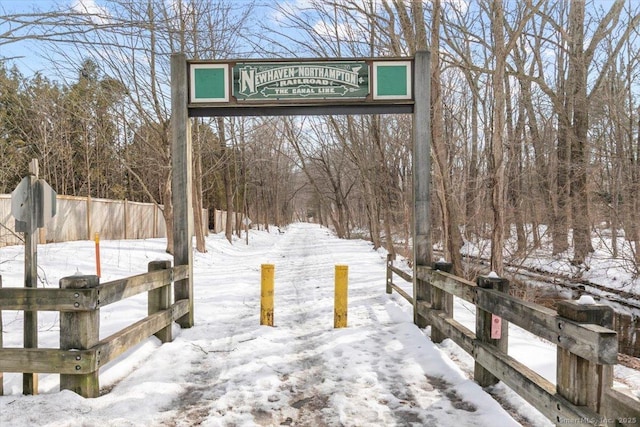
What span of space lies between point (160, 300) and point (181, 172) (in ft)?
6.59

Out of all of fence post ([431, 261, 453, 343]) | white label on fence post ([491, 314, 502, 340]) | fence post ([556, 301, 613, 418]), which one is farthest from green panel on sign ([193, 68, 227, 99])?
fence post ([556, 301, 613, 418])

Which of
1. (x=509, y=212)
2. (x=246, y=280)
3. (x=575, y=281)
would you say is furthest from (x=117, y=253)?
(x=575, y=281)

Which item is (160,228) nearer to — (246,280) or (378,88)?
(246,280)

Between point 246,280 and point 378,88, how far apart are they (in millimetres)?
7470

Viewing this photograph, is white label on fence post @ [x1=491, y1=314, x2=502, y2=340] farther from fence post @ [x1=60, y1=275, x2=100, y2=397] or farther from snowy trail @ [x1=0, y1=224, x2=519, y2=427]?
fence post @ [x1=60, y1=275, x2=100, y2=397]

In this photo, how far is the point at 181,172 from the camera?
6.79 m

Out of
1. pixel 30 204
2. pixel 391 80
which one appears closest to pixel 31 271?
pixel 30 204

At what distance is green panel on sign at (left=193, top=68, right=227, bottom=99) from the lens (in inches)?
266

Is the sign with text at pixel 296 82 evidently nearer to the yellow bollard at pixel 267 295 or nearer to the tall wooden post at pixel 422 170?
the tall wooden post at pixel 422 170

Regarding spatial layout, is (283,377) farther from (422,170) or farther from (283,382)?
(422,170)

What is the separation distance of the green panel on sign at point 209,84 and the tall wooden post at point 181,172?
0.18 m

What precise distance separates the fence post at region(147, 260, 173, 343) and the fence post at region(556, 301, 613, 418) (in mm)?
4598

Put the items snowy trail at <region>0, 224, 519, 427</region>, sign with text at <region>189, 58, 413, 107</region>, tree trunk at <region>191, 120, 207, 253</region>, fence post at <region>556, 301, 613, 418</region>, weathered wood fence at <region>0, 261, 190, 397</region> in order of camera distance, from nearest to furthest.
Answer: fence post at <region>556, 301, 613, 418</region> → snowy trail at <region>0, 224, 519, 427</region> → weathered wood fence at <region>0, 261, 190, 397</region> → sign with text at <region>189, 58, 413, 107</region> → tree trunk at <region>191, 120, 207, 253</region>

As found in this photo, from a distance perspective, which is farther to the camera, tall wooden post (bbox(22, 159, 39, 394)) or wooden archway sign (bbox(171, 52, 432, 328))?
wooden archway sign (bbox(171, 52, 432, 328))
